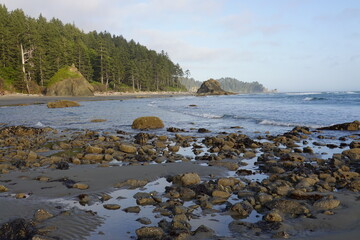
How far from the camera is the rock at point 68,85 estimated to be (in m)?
65.1

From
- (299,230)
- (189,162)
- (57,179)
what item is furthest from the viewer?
(189,162)

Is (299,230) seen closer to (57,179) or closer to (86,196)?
(86,196)

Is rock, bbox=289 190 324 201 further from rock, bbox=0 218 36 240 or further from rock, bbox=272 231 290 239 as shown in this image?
rock, bbox=0 218 36 240

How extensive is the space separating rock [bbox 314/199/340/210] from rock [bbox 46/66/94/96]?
223 ft

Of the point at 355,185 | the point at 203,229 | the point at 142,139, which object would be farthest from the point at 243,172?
the point at 142,139

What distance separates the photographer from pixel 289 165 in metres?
8.89

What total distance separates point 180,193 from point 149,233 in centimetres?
203

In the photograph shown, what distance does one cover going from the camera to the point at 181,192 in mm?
6402

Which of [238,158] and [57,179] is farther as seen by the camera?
[238,158]

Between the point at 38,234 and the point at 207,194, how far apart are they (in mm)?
3619

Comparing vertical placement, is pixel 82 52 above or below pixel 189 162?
above

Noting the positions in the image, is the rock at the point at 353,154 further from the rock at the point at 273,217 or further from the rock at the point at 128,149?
the rock at the point at 128,149

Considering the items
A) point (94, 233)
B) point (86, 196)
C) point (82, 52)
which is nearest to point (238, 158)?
point (86, 196)

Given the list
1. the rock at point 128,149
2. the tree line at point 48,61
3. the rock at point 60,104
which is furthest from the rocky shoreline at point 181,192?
the tree line at point 48,61
